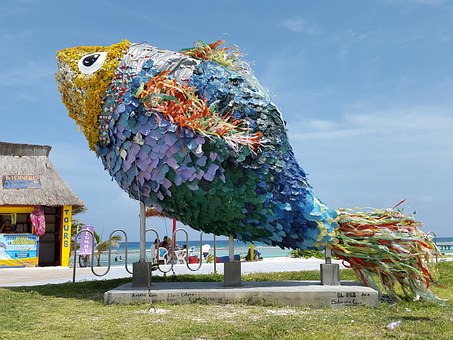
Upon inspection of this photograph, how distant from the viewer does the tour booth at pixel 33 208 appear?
664 inches

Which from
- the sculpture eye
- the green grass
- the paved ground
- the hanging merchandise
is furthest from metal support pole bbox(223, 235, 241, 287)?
the hanging merchandise

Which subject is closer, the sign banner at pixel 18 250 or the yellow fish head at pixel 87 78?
the yellow fish head at pixel 87 78

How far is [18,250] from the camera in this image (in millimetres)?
16953

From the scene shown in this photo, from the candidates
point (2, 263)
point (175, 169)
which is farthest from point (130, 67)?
point (2, 263)

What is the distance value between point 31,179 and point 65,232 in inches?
82.4

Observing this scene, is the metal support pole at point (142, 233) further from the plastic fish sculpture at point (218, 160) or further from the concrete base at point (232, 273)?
the concrete base at point (232, 273)

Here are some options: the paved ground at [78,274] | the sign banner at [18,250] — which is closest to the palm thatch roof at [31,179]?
the sign banner at [18,250]

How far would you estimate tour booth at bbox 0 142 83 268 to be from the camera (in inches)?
664

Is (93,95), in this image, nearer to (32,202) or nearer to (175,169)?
(175,169)

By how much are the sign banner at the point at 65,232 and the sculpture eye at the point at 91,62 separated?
34.0 ft

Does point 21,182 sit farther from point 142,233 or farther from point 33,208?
point 142,233

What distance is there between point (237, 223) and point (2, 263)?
39.6ft

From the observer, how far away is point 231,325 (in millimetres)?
5660

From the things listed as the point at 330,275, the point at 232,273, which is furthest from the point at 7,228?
the point at 330,275
